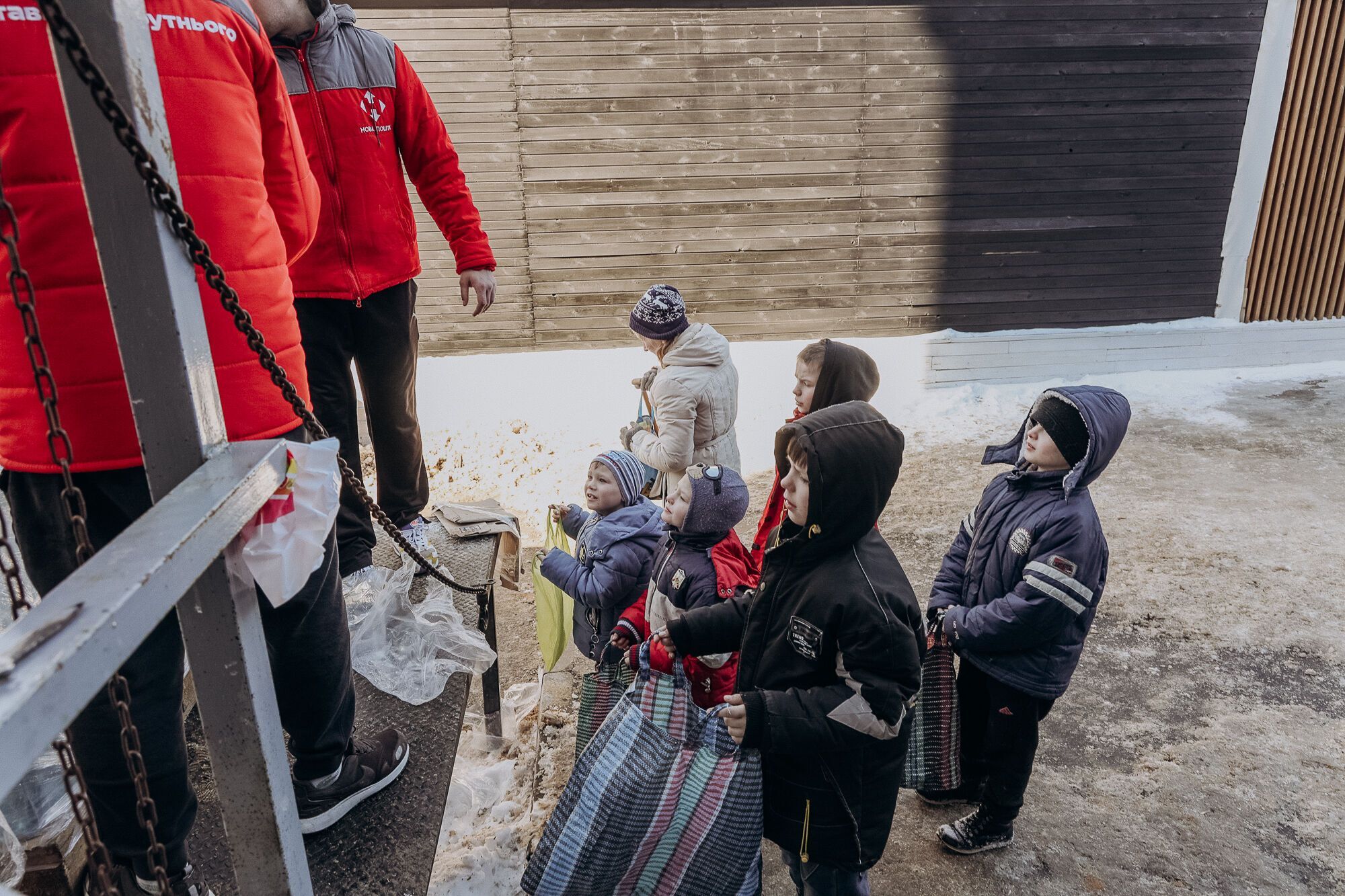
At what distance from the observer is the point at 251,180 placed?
5.53 ft

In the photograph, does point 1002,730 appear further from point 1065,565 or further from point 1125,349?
point 1125,349

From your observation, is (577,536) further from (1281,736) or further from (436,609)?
(1281,736)

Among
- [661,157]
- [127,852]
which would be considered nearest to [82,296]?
[127,852]

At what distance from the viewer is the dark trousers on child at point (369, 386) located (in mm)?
3035

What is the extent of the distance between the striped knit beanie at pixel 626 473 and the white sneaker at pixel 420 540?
0.86m

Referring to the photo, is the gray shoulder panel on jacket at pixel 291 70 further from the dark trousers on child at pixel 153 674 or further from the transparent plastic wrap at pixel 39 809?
the transparent plastic wrap at pixel 39 809

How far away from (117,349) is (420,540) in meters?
2.03

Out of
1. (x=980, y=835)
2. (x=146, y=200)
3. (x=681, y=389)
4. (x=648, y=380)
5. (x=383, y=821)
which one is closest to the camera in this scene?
(x=146, y=200)

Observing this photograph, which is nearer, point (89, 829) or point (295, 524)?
point (89, 829)

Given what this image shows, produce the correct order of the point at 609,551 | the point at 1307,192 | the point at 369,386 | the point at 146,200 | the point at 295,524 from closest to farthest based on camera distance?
1. the point at 146,200
2. the point at 295,524
3. the point at 609,551
4. the point at 369,386
5. the point at 1307,192

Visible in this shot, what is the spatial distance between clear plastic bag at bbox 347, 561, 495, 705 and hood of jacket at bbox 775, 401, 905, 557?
1.34 m

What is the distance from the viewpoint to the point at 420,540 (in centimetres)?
344

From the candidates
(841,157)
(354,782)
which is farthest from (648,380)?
(841,157)

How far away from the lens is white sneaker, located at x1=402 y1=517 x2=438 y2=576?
3375mm
